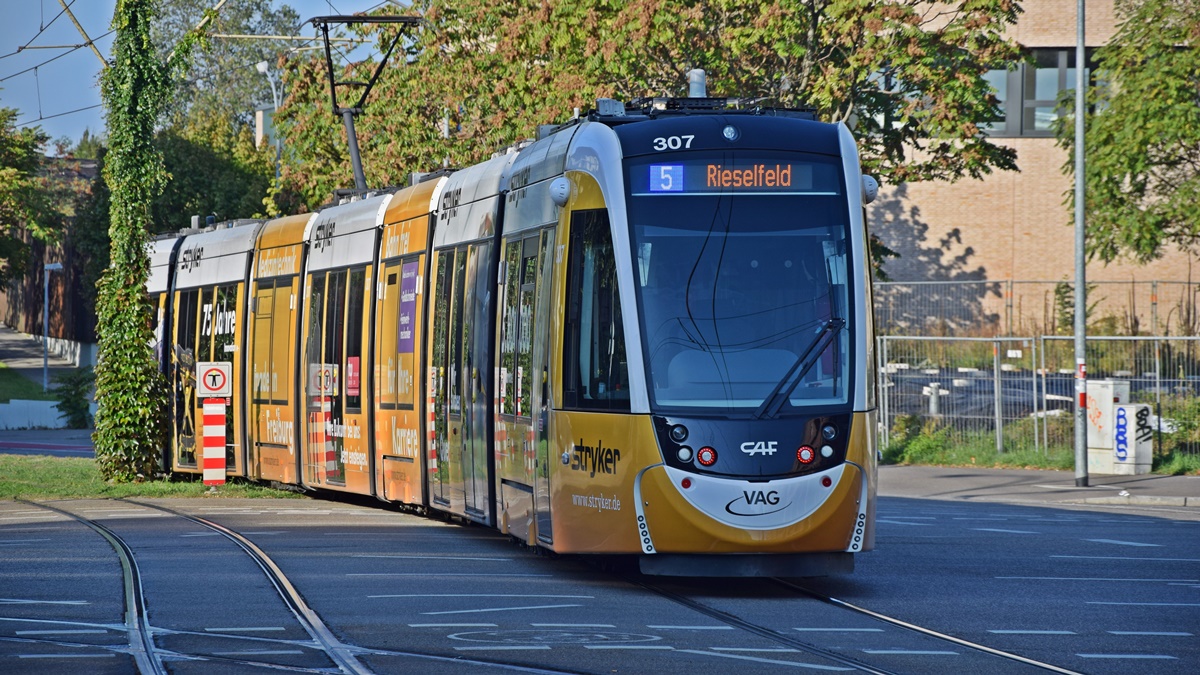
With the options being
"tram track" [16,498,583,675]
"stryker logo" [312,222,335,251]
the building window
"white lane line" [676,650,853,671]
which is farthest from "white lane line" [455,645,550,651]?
the building window

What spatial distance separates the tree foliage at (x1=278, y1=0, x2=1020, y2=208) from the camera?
28453mm

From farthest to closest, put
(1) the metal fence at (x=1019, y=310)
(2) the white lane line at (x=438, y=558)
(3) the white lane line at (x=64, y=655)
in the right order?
(1) the metal fence at (x=1019, y=310), (2) the white lane line at (x=438, y=558), (3) the white lane line at (x=64, y=655)

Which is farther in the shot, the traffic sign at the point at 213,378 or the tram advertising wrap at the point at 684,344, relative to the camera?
the traffic sign at the point at 213,378

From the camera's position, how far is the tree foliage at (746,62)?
28453 mm

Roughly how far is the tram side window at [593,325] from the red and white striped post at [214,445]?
11.9 metres

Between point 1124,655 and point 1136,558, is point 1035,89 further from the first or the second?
point 1124,655

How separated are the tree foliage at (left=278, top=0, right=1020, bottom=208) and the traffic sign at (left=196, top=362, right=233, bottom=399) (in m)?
8.69

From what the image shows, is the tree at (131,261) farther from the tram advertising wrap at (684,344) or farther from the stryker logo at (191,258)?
the tram advertising wrap at (684,344)

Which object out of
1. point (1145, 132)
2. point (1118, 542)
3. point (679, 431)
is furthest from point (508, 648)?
point (1145, 132)

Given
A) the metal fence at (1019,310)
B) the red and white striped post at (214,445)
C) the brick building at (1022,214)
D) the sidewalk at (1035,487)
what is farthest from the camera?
the brick building at (1022,214)

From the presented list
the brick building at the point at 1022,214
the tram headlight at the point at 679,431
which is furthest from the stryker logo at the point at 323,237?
the brick building at the point at 1022,214

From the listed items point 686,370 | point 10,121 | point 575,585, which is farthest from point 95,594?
point 10,121

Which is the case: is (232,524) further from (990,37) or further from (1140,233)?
(1140,233)

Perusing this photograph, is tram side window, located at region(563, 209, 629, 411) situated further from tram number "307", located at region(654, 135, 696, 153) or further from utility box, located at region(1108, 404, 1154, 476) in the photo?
utility box, located at region(1108, 404, 1154, 476)
